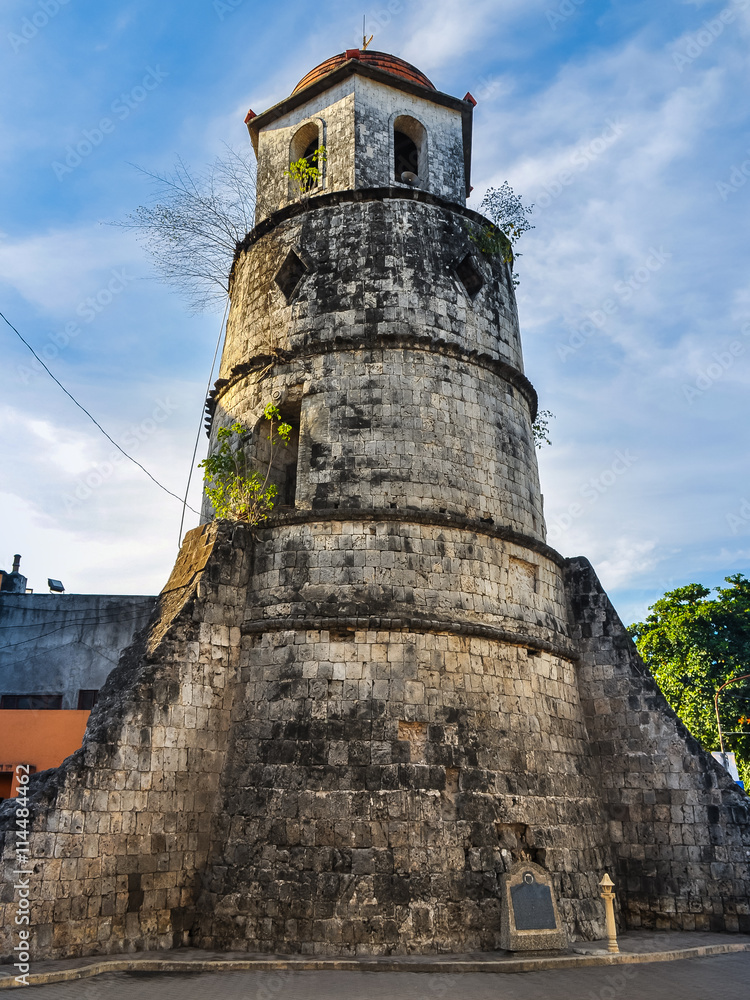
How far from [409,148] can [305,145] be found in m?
2.10

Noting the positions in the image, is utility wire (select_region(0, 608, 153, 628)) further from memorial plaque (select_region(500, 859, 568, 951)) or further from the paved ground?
memorial plaque (select_region(500, 859, 568, 951))

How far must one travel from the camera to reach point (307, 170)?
12125 millimetres

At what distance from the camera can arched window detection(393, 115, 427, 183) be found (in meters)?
13.2

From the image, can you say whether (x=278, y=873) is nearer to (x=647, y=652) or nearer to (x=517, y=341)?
(x=517, y=341)

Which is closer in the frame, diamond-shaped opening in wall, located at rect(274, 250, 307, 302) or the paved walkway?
the paved walkway

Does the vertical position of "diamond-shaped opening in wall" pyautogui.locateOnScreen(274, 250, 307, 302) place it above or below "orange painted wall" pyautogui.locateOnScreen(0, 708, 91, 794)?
above

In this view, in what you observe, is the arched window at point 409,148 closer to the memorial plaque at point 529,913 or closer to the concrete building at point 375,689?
the concrete building at point 375,689

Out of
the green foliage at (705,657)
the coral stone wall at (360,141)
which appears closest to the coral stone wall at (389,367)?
the coral stone wall at (360,141)

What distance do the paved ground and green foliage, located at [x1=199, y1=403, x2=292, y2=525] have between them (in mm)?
5231

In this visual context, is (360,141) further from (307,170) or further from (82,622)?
(82,622)

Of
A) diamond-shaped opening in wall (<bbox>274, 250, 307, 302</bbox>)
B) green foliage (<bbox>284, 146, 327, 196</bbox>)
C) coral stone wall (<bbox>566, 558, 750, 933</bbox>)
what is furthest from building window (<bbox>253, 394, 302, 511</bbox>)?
coral stone wall (<bbox>566, 558, 750, 933</bbox>)

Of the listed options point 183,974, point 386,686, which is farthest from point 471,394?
point 183,974

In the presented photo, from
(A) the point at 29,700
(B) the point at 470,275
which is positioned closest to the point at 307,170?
(B) the point at 470,275

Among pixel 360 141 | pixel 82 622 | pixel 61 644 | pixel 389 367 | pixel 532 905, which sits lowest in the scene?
pixel 532 905
